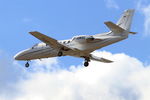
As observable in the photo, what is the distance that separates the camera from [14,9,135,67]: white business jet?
234 ft

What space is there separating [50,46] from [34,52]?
4.74 m

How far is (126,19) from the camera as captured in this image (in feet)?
242

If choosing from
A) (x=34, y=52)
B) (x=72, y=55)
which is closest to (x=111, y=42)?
(x=72, y=55)

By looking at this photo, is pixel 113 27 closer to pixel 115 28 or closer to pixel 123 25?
pixel 115 28

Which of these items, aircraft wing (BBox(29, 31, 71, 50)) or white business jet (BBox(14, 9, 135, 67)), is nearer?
aircraft wing (BBox(29, 31, 71, 50))

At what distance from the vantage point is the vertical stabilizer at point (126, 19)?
73.1m

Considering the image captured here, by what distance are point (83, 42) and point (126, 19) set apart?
621 centimetres

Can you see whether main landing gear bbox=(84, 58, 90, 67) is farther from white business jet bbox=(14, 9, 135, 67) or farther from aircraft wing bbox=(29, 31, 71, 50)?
aircraft wing bbox=(29, 31, 71, 50)

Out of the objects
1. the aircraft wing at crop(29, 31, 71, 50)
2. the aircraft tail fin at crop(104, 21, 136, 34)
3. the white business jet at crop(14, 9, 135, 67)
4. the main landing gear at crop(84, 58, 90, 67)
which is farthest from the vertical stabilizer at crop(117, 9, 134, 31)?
the aircraft wing at crop(29, 31, 71, 50)

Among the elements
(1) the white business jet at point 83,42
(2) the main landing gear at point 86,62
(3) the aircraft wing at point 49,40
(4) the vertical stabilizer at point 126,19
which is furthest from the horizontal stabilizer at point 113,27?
(2) the main landing gear at point 86,62

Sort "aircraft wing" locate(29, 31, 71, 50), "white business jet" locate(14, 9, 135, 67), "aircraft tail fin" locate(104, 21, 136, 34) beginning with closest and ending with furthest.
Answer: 1. "aircraft tail fin" locate(104, 21, 136, 34)
2. "aircraft wing" locate(29, 31, 71, 50)
3. "white business jet" locate(14, 9, 135, 67)

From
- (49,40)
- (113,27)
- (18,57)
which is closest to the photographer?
(113,27)

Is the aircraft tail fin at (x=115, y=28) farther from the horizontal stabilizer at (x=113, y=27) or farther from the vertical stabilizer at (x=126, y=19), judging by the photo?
the vertical stabilizer at (x=126, y=19)

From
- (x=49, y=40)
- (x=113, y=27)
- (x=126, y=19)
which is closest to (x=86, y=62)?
(x=49, y=40)
